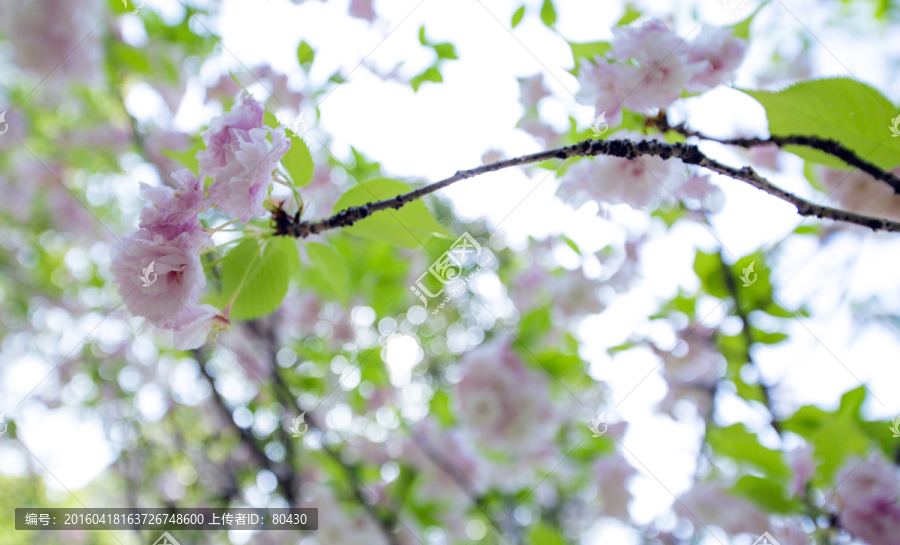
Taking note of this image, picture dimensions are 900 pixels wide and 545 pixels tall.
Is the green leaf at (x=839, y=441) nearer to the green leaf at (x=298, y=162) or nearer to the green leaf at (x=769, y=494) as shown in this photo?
the green leaf at (x=769, y=494)

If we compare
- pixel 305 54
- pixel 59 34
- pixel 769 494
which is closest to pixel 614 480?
pixel 769 494

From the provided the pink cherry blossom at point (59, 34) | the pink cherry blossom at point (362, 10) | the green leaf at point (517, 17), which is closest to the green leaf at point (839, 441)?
the green leaf at point (517, 17)

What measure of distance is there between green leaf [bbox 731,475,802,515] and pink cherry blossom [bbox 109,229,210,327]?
39.3 inches

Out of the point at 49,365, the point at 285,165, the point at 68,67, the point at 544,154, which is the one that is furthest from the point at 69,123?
the point at 544,154

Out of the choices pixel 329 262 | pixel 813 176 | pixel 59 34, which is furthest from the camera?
pixel 59 34

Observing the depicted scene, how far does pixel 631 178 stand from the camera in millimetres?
700

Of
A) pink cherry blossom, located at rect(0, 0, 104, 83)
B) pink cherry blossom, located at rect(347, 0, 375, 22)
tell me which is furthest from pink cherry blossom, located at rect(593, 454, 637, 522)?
pink cherry blossom, located at rect(0, 0, 104, 83)

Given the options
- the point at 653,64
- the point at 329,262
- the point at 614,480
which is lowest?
the point at 614,480

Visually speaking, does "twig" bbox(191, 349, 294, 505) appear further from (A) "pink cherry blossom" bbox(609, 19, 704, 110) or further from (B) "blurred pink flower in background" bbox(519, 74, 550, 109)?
(A) "pink cherry blossom" bbox(609, 19, 704, 110)

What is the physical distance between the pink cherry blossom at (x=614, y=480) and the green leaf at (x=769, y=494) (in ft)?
2.01

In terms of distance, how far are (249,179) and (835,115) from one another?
2.17 ft

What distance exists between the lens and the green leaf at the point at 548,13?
37.1 inches

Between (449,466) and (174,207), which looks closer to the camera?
(174,207)

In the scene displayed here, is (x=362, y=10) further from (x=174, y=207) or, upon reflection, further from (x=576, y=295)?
(x=174, y=207)
